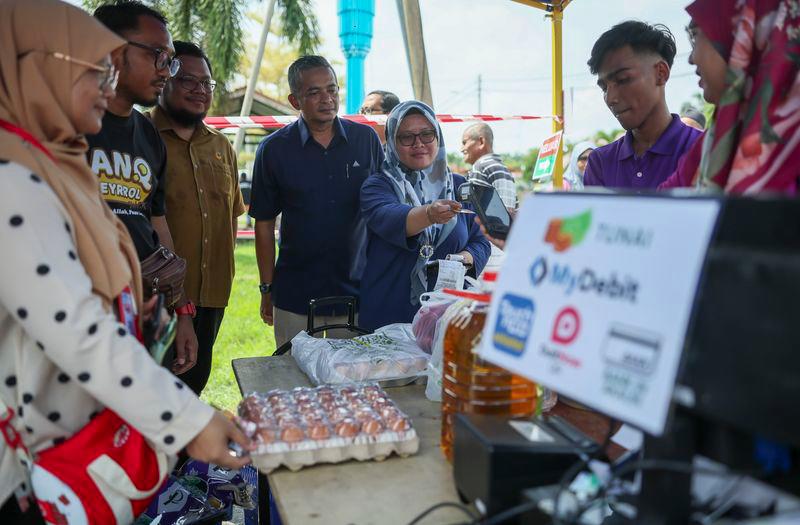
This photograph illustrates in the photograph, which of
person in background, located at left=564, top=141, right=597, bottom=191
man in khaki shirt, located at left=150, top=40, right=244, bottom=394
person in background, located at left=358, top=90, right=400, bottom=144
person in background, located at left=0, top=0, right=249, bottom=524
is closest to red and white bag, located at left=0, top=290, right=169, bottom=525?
person in background, located at left=0, top=0, right=249, bottom=524

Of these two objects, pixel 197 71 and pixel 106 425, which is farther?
pixel 197 71

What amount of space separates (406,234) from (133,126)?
1179mm

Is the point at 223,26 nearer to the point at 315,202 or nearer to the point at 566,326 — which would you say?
the point at 315,202

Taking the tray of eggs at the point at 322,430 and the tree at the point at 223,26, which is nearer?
the tray of eggs at the point at 322,430

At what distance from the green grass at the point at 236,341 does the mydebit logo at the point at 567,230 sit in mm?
3598

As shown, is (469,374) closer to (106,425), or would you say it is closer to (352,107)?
(106,425)

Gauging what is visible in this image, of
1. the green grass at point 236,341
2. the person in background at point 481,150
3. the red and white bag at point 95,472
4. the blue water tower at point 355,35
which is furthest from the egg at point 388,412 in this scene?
the blue water tower at point 355,35

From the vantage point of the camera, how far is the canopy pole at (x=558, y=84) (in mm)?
4418

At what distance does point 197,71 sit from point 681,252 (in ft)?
9.33

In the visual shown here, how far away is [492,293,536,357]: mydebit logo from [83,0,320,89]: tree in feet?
57.6

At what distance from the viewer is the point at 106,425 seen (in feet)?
4.22

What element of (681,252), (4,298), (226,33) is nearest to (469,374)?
(681,252)

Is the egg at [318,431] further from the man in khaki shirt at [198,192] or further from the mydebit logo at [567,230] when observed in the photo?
the man in khaki shirt at [198,192]

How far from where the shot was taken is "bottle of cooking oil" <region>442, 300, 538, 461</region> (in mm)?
1295
